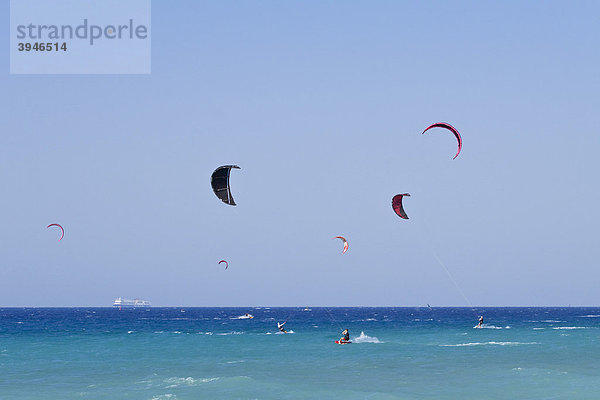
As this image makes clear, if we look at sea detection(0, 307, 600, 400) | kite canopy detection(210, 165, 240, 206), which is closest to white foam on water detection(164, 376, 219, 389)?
sea detection(0, 307, 600, 400)

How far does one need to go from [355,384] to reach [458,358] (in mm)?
10498

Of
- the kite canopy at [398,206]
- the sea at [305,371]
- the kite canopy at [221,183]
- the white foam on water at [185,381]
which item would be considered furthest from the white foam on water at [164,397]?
the kite canopy at [398,206]

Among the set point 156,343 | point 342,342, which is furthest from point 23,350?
point 342,342

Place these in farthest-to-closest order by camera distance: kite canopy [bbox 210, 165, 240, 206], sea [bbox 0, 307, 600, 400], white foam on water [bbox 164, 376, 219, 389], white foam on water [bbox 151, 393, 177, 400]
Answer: kite canopy [bbox 210, 165, 240, 206], white foam on water [bbox 164, 376, 219, 389], sea [bbox 0, 307, 600, 400], white foam on water [bbox 151, 393, 177, 400]

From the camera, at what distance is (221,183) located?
27.3m

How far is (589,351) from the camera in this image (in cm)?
3797

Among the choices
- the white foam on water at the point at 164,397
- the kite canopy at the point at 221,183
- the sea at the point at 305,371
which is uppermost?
the kite canopy at the point at 221,183

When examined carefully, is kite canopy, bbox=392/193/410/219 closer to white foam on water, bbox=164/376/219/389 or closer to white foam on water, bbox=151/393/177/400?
white foam on water, bbox=164/376/219/389

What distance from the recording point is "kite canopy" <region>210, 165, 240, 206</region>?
89.0ft

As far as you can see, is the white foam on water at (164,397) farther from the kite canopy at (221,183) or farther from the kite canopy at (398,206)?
the kite canopy at (398,206)

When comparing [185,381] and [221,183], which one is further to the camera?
[221,183]

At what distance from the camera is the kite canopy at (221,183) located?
2714 centimetres

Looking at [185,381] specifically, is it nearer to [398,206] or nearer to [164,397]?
[164,397]

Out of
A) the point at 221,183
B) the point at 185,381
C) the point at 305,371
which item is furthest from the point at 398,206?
the point at 185,381
